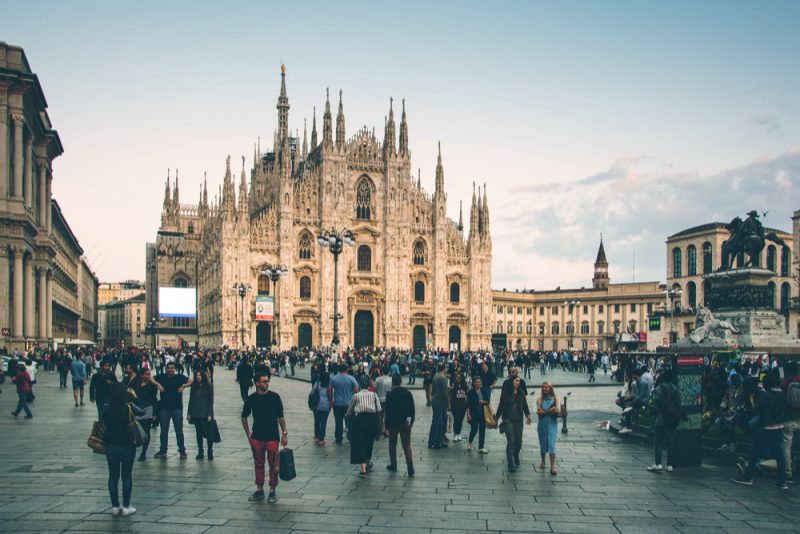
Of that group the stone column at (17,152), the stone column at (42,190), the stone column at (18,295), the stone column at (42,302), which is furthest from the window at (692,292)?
the stone column at (17,152)

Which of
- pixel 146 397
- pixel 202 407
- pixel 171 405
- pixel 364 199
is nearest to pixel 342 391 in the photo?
pixel 202 407

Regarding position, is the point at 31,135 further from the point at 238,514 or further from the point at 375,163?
the point at 238,514

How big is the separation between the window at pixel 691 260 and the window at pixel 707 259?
1266 millimetres

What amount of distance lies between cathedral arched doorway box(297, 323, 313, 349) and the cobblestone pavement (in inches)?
1863

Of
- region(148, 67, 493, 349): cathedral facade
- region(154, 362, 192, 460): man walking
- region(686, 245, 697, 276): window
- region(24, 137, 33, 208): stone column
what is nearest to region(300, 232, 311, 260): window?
region(148, 67, 493, 349): cathedral facade

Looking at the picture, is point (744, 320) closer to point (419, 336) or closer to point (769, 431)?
point (769, 431)

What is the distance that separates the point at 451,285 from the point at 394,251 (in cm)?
622

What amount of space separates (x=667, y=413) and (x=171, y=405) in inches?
313

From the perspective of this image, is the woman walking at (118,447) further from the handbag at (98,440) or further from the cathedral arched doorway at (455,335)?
the cathedral arched doorway at (455,335)

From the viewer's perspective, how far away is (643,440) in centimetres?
1539

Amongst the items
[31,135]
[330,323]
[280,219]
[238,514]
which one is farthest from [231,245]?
[238,514]

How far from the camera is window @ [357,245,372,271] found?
213 feet

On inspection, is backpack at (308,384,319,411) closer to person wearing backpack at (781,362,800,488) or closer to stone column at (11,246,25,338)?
person wearing backpack at (781,362,800,488)

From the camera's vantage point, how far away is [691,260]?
7738cm
